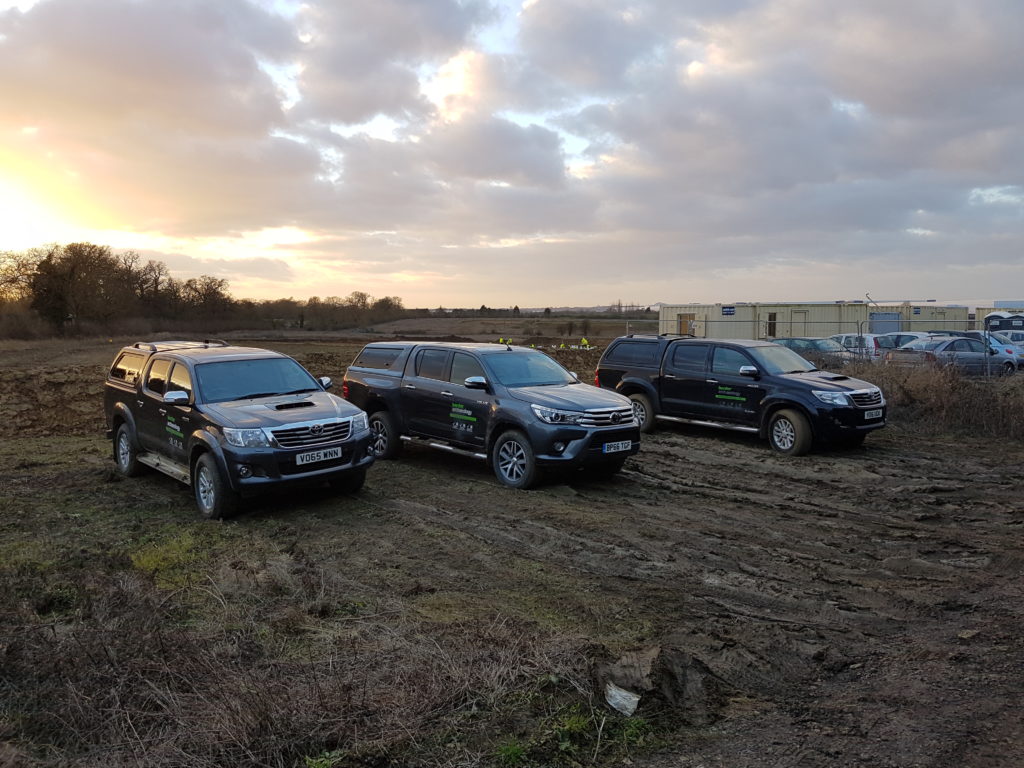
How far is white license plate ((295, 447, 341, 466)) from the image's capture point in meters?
8.19

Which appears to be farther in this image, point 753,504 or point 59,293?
point 59,293

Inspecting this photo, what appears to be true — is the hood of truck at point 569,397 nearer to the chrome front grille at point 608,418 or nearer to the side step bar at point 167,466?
the chrome front grille at point 608,418

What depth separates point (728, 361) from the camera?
A: 42.0ft

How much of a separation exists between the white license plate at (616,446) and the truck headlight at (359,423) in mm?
2964

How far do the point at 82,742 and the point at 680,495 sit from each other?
712 centimetres

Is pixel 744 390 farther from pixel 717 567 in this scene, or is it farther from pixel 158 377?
pixel 158 377

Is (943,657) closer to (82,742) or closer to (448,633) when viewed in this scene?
(448,633)

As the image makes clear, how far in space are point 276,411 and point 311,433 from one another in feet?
1.85

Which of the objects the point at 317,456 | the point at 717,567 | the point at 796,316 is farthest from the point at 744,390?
the point at 796,316

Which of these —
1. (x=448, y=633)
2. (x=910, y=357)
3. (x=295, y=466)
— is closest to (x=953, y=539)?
(x=448, y=633)

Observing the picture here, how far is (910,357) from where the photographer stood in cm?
1669

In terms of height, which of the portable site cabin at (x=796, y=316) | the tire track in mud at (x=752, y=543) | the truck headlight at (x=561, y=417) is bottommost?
the tire track in mud at (x=752, y=543)

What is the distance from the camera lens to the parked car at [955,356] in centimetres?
1575

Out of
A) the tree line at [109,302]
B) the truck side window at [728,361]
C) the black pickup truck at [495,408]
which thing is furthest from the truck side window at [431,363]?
the tree line at [109,302]
